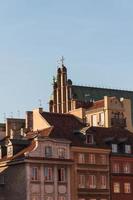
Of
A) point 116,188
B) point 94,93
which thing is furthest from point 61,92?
point 116,188

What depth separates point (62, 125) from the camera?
378 feet

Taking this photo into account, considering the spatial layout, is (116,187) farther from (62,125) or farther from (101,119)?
(101,119)

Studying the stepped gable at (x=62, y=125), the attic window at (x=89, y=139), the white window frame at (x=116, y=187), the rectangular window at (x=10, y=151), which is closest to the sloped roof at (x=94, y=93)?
the stepped gable at (x=62, y=125)

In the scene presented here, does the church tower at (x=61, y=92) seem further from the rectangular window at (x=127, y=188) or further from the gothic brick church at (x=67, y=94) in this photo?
the rectangular window at (x=127, y=188)

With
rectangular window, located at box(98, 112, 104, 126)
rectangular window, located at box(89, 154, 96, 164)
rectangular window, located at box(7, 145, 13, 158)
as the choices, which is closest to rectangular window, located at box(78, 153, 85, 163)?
rectangular window, located at box(89, 154, 96, 164)

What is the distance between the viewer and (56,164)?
105812mm

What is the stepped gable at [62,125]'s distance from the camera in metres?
111

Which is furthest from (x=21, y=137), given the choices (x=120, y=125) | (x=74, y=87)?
(x=74, y=87)

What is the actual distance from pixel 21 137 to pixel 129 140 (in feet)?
61.3

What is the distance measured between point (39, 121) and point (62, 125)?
5236mm

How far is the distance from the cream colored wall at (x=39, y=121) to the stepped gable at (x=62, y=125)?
64 cm

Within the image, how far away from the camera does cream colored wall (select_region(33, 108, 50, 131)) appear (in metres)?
117

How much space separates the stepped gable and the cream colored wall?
2.11 ft

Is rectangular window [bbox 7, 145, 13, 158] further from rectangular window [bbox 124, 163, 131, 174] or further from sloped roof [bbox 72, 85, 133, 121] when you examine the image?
sloped roof [bbox 72, 85, 133, 121]
